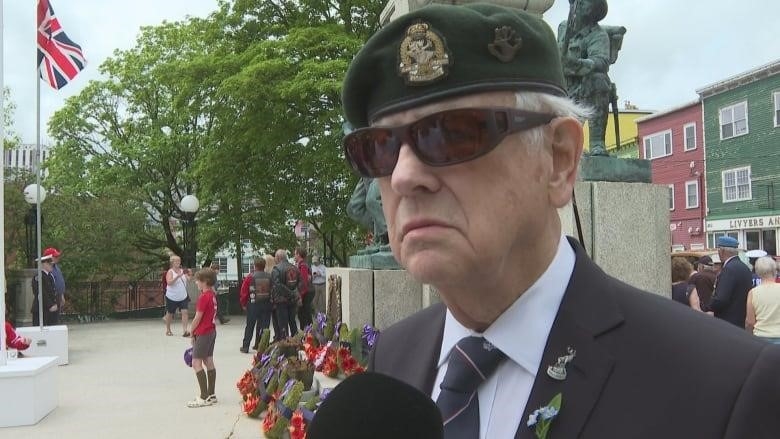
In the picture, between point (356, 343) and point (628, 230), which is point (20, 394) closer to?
point (356, 343)

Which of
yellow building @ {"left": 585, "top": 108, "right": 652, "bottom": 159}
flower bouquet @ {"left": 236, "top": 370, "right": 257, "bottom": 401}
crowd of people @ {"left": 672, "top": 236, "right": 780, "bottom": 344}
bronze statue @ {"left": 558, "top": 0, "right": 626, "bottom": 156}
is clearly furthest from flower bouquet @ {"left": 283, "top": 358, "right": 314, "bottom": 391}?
yellow building @ {"left": 585, "top": 108, "right": 652, "bottom": 159}

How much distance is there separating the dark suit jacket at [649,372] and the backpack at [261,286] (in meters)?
12.6

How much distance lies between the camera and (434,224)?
51.5 inches

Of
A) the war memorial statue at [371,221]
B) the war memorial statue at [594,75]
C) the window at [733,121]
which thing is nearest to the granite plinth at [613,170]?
the war memorial statue at [594,75]

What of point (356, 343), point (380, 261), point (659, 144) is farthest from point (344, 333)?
point (659, 144)

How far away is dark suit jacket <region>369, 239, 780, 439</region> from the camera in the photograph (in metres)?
1.17

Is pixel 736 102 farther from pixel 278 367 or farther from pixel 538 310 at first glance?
pixel 538 310

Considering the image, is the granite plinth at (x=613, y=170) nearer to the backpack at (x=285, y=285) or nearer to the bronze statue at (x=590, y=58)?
the bronze statue at (x=590, y=58)

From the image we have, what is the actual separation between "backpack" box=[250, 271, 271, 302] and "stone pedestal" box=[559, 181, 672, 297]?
8.83 meters

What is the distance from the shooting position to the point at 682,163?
1464 inches

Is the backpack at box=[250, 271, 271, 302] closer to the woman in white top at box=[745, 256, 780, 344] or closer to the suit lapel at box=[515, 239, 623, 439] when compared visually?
the woman in white top at box=[745, 256, 780, 344]

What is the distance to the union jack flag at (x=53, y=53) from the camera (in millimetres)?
11828

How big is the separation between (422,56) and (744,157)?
35.9m

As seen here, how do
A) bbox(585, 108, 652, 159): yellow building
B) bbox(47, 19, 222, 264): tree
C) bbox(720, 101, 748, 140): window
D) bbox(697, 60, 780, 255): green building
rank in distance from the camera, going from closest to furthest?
bbox(47, 19, 222, 264): tree → bbox(697, 60, 780, 255): green building → bbox(720, 101, 748, 140): window → bbox(585, 108, 652, 159): yellow building
